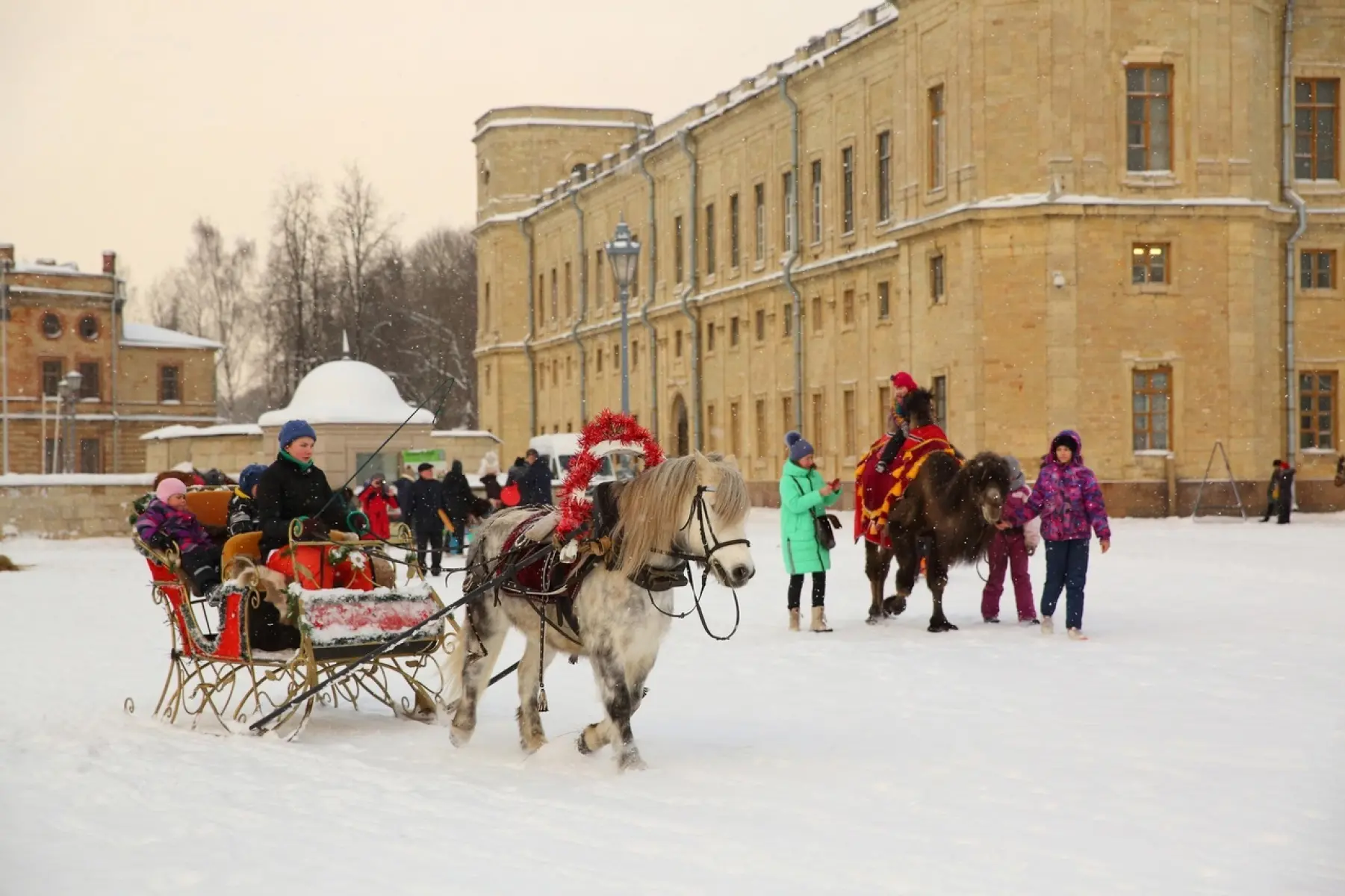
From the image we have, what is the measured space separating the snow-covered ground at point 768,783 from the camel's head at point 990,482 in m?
1.19

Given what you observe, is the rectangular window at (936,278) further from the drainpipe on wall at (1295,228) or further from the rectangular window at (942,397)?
the drainpipe on wall at (1295,228)

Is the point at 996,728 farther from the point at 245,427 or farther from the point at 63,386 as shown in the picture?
the point at 63,386

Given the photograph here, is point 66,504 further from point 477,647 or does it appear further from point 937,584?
point 477,647

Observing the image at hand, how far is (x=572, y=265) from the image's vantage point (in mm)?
68500

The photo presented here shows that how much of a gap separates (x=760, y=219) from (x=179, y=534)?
4140cm

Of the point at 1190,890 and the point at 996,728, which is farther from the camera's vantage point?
the point at 996,728

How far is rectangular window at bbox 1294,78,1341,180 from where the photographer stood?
125 feet

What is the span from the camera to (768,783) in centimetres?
840

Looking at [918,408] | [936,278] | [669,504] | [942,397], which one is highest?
[936,278]

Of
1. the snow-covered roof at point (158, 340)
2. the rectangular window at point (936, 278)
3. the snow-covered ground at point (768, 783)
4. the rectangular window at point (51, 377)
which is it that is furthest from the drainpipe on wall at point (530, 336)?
the snow-covered ground at point (768, 783)

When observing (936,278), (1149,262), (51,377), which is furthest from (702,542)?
(51,377)

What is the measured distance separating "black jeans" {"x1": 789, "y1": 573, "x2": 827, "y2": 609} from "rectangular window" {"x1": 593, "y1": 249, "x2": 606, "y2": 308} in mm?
49774

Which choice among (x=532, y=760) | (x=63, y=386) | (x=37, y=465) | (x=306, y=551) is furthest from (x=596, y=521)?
(x=37, y=465)

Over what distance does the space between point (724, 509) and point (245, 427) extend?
120 feet
